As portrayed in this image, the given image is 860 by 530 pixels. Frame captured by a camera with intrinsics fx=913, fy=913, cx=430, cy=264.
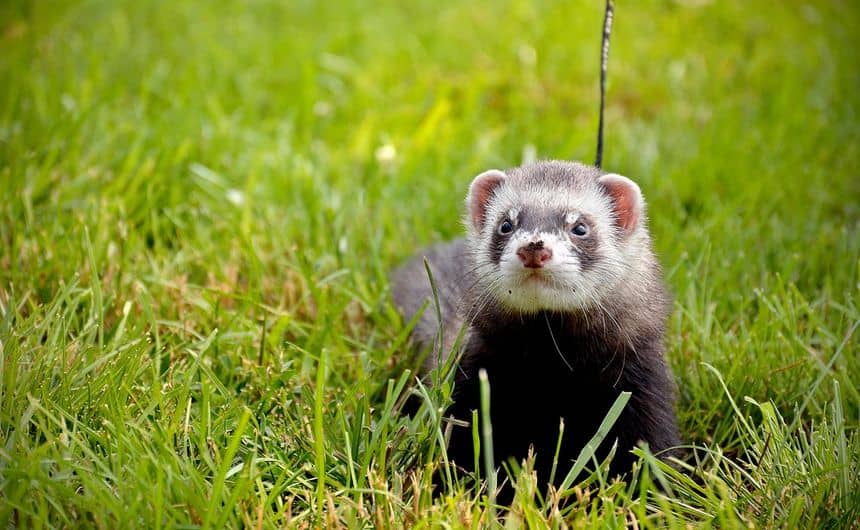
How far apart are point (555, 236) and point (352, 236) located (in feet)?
5.97

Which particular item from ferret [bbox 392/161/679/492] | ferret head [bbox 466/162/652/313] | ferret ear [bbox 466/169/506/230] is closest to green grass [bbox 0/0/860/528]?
ferret [bbox 392/161/679/492]

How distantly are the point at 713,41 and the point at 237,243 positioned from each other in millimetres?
4553

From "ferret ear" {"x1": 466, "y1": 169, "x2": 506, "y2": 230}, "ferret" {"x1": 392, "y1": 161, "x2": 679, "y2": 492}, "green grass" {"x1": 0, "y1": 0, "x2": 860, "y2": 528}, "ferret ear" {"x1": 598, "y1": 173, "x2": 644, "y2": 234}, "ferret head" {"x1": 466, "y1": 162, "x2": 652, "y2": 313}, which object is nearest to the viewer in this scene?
"green grass" {"x1": 0, "y1": 0, "x2": 860, "y2": 528}

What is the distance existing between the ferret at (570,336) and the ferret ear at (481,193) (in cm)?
7

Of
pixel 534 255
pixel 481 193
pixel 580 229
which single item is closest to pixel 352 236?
pixel 481 193

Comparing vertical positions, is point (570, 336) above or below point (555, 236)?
below

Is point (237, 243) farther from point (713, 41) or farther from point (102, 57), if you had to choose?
point (713, 41)

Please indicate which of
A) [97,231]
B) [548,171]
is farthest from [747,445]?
[97,231]

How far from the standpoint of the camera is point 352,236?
4.63 metres

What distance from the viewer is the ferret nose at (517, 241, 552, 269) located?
112 inches

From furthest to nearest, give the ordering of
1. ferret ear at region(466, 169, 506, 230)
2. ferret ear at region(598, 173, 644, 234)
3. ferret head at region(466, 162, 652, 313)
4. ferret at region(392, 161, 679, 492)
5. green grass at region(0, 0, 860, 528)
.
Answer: ferret ear at region(466, 169, 506, 230) < ferret ear at region(598, 173, 644, 234) < ferret at region(392, 161, 679, 492) < ferret head at region(466, 162, 652, 313) < green grass at region(0, 0, 860, 528)

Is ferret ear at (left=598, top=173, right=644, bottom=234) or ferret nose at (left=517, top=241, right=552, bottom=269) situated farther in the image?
ferret ear at (left=598, top=173, right=644, bottom=234)

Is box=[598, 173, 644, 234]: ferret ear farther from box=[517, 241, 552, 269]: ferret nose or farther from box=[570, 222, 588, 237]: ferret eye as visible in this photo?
box=[517, 241, 552, 269]: ferret nose

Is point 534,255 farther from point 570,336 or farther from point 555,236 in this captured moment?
point 570,336
